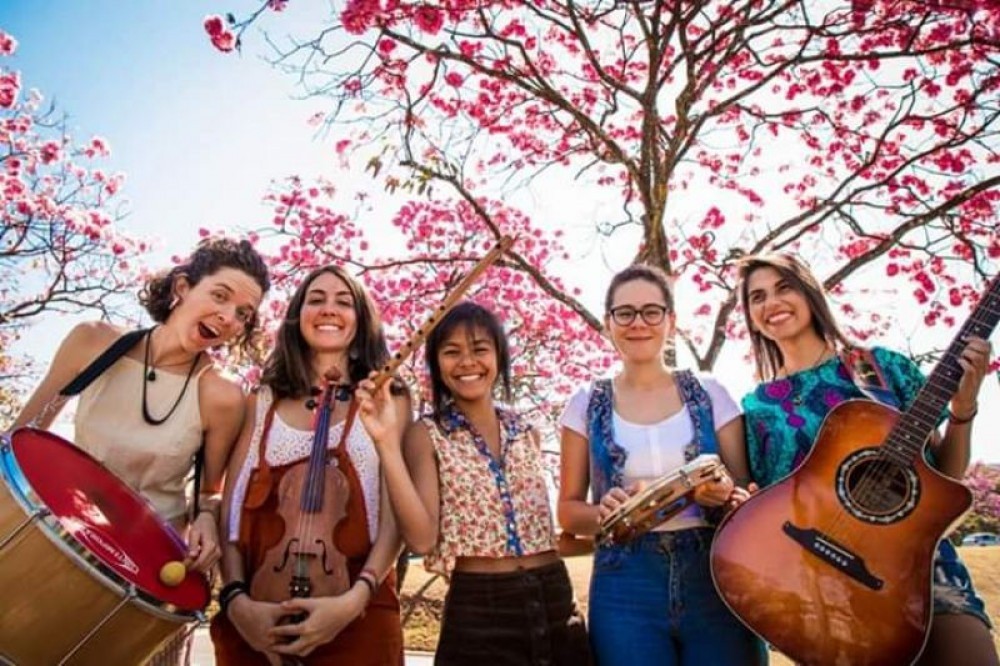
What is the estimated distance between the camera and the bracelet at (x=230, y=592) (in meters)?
2.46

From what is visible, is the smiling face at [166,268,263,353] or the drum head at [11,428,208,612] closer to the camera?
the drum head at [11,428,208,612]

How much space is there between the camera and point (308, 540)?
245cm

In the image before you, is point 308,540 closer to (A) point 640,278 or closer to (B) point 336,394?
(B) point 336,394

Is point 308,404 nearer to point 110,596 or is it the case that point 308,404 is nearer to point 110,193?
point 110,596

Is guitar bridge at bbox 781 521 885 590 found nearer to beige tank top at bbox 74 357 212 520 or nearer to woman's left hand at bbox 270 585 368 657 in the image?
woman's left hand at bbox 270 585 368 657

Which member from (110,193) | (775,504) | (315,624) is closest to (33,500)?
(315,624)

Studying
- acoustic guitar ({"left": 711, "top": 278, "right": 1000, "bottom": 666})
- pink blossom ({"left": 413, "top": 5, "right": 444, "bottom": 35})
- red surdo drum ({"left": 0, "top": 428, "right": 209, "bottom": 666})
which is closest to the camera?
red surdo drum ({"left": 0, "top": 428, "right": 209, "bottom": 666})

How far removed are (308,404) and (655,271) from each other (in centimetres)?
168

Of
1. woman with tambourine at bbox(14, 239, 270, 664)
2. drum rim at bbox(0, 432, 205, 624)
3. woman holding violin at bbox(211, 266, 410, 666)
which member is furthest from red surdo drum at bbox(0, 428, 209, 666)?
woman with tambourine at bbox(14, 239, 270, 664)

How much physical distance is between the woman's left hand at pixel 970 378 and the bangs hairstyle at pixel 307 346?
93.6 inches

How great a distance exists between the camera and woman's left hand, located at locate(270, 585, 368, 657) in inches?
88.8

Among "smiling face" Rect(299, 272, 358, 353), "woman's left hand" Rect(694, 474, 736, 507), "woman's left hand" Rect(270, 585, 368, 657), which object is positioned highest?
"smiling face" Rect(299, 272, 358, 353)

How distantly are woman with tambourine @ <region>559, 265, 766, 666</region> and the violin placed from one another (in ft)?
3.14

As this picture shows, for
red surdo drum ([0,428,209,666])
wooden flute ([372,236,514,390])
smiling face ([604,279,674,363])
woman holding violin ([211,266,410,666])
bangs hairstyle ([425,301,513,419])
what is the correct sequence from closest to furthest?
red surdo drum ([0,428,209,666]) < woman holding violin ([211,266,410,666]) < wooden flute ([372,236,514,390]) < smiling face ([604,279,674,363]) < bangs hairstyle ([425,301,513,419])
